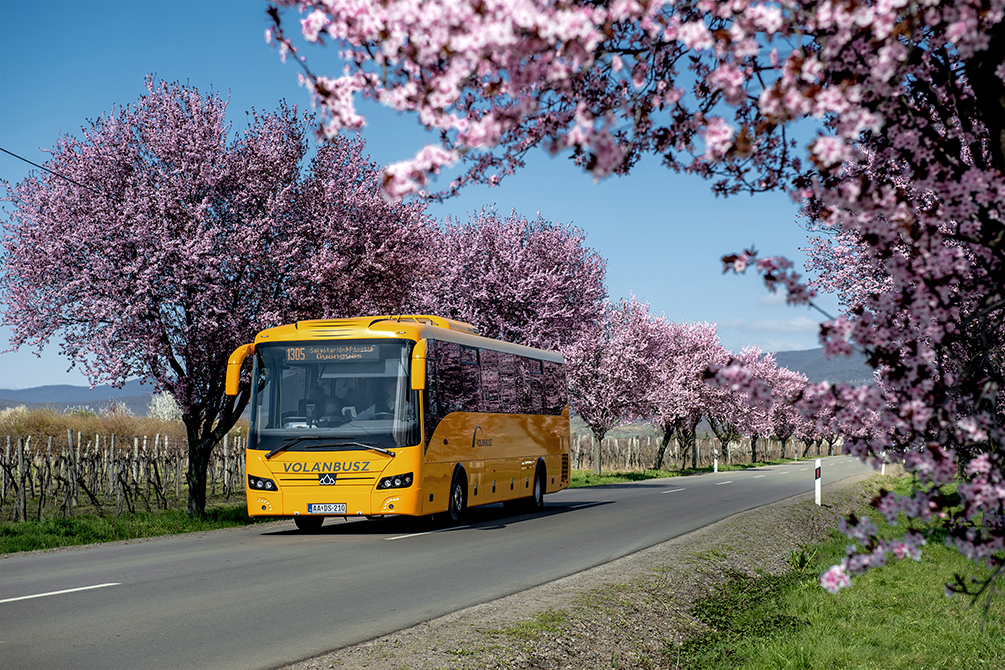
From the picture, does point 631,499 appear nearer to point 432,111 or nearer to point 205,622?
point 205,622

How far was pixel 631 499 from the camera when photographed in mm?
26500

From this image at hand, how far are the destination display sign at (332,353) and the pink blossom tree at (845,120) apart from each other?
12410mm

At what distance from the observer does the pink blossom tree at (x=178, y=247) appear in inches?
747

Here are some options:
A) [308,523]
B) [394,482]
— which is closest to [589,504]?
[308,523]

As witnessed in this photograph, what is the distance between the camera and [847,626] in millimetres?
9188

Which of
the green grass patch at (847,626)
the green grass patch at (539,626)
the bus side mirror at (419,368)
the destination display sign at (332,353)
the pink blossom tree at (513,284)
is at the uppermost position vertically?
the pink blossom tree at (513,284)

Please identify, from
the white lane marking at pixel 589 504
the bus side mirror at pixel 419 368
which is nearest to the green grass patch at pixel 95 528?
the bus side mirror at pixel 419 368

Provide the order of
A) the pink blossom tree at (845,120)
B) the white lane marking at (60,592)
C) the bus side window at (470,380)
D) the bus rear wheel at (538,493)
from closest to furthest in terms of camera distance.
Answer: the pink blossom tree at (845,120), the white lane marking at (60,592), the bus side window at (470,380), the bus rear wheel at (538,493)

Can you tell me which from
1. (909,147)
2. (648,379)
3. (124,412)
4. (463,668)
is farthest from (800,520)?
(124,412)

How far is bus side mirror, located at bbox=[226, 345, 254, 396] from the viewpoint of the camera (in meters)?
16.2

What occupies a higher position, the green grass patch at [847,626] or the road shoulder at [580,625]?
the road shoulder at [580,625]

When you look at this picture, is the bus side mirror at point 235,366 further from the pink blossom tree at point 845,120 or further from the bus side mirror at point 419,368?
the pink blossom tree at point 845,120

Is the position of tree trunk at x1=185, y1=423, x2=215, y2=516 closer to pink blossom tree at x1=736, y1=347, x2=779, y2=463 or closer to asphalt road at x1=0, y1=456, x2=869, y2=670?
asphalt road at x1=0, y1=456, x2=869, y2=670

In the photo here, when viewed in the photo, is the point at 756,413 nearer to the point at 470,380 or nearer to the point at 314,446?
the point at 470,380
